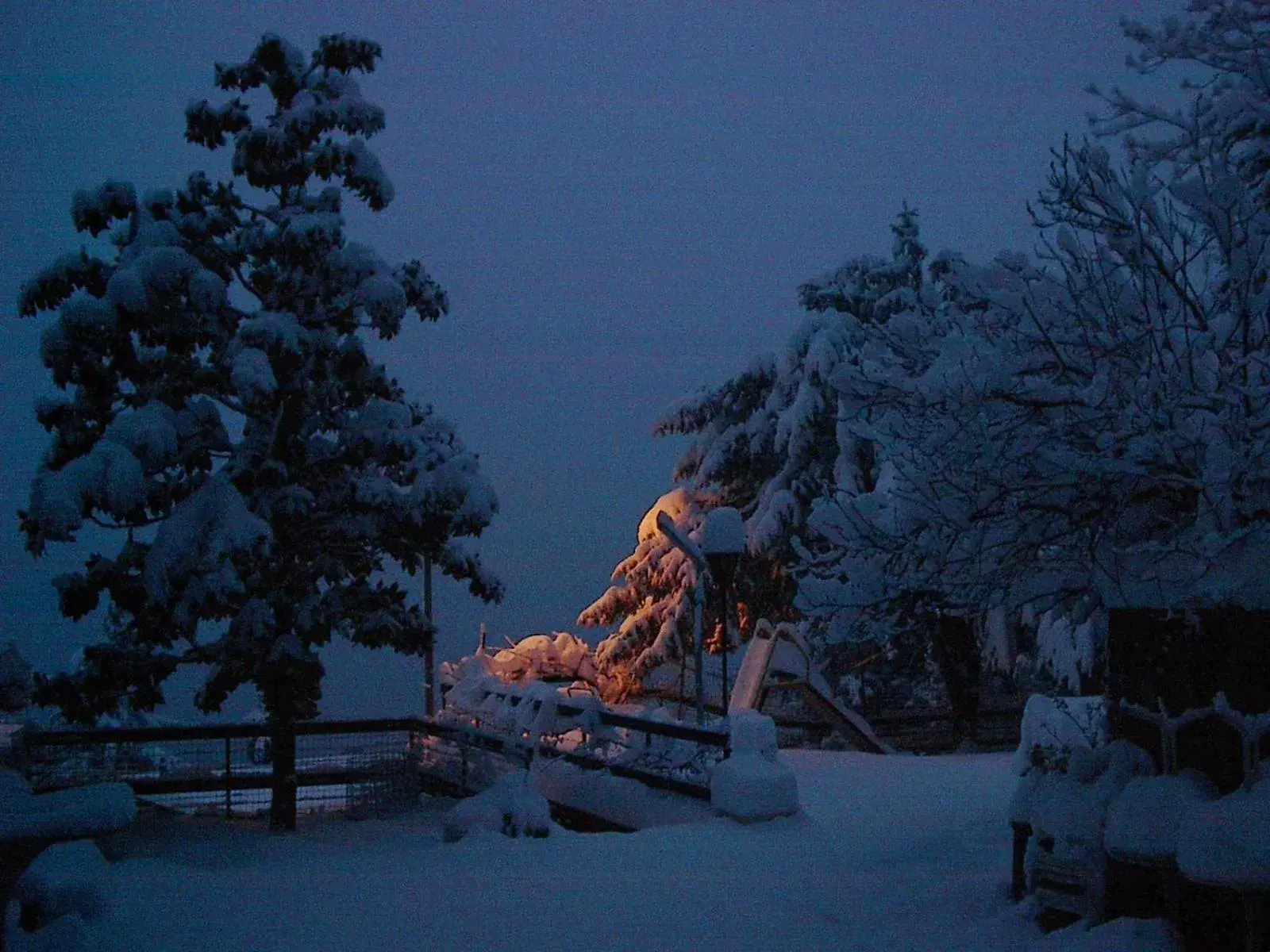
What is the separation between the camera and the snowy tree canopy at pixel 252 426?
1138 cm

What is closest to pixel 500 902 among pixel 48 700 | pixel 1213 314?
pixel 1213 314

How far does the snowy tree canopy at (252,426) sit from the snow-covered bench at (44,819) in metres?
4.71

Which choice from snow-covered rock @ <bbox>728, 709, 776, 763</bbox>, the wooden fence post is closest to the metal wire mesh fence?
the wooden fence post

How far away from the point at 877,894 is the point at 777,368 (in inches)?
736

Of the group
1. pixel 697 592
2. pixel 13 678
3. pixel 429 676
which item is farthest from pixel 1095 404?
pixel 429 676

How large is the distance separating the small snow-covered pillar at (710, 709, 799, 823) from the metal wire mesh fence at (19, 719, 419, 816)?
6131 mm

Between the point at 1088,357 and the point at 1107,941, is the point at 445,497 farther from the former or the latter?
the point at 1107,941

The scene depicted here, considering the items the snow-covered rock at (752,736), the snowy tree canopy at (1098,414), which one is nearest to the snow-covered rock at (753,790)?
the snow-covered rock at (752,736)

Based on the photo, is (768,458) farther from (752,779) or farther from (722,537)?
(752,779)

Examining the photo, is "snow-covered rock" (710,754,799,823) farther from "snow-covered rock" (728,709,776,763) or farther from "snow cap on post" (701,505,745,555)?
"snow cap on post" (701,505,745,555)

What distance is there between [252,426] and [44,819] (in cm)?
752

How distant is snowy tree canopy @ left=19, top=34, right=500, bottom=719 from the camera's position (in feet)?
37.3

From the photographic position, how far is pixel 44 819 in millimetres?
6277

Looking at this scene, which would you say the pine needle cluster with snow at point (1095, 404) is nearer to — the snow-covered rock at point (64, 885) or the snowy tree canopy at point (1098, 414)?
the snowy tree canopy at point (1098, 414)
